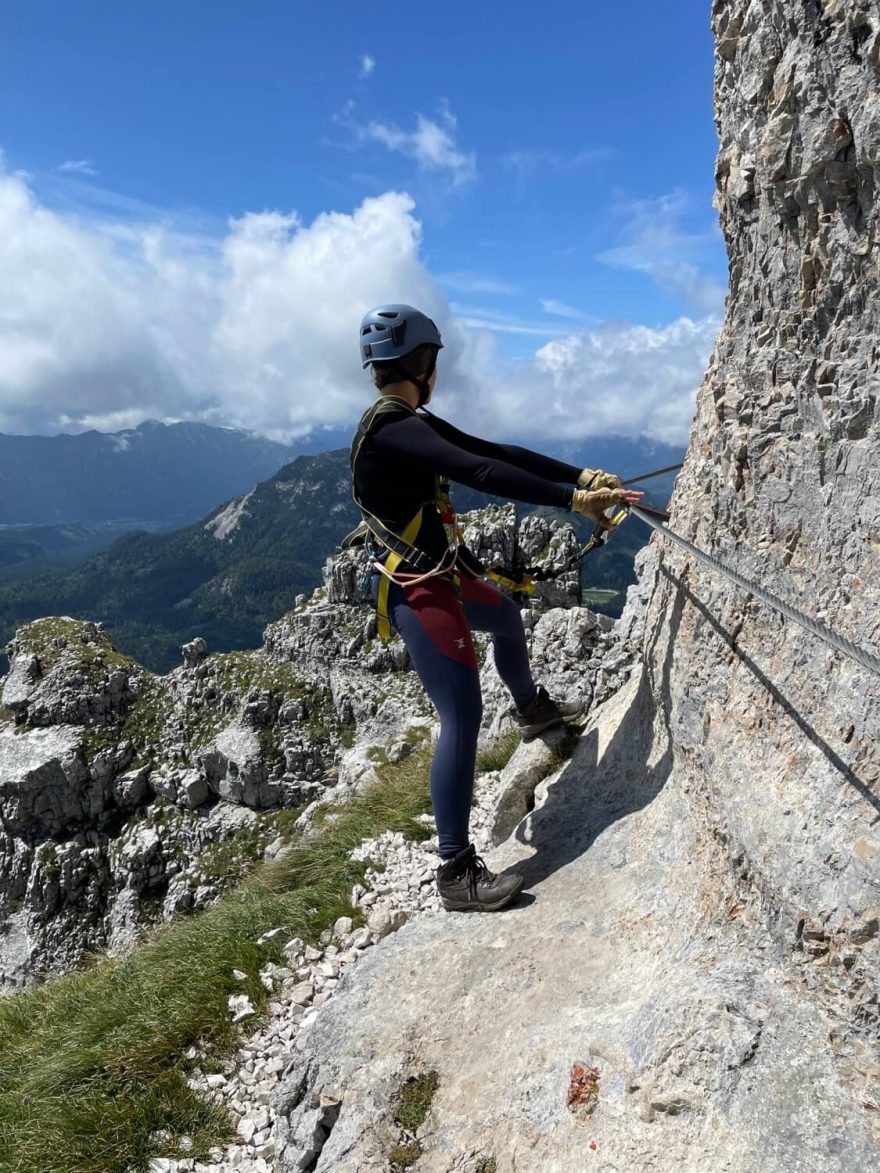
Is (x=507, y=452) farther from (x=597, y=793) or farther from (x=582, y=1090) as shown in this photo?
(x=582, y=1090)

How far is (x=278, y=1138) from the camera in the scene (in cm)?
574

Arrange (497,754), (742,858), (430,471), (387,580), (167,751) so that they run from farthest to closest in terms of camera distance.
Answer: (167,751), (497,754), (387,580), (430,471), (742,858)

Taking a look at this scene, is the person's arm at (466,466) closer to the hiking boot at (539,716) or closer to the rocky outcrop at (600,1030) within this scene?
the rocky outcrop at (600,1030)

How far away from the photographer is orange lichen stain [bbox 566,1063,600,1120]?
4.68 metres

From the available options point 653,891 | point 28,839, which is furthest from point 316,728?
point 653,891

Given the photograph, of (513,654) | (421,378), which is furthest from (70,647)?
(421,378)

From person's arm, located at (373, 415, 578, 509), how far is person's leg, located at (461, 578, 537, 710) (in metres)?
1.83

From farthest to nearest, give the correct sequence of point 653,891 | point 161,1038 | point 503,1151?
point 161,1038, point 653,891, point 503,1151

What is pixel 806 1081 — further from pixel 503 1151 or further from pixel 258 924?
pixel 258 924

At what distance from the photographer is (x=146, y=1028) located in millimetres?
6832

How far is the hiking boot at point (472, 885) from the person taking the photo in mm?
6844

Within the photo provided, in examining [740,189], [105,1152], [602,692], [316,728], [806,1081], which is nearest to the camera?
[806,1081]

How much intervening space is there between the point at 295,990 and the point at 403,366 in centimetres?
648

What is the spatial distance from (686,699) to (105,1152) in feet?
20.2
